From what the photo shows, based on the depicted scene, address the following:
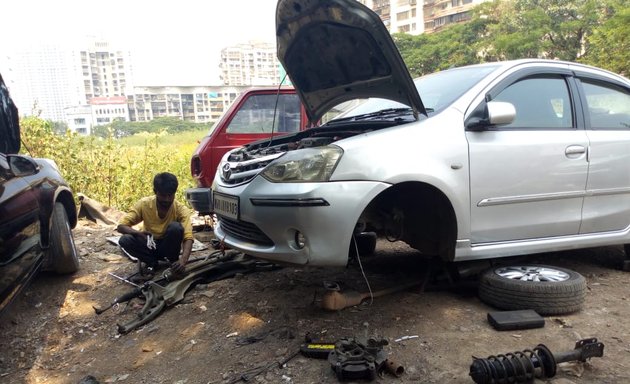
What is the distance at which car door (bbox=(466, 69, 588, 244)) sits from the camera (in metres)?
2.90

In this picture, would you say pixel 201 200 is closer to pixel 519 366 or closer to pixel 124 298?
pixel 124 298

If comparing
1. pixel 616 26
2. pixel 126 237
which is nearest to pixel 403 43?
pixel 616 26

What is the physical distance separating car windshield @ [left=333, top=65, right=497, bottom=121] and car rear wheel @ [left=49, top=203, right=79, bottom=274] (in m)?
2.67

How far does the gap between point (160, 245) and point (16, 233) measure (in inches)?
54.9

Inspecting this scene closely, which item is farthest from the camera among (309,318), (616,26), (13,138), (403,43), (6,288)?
(403,43)

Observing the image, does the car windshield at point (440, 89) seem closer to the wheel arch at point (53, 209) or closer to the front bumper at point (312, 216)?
the front bumper at point (312, 216)

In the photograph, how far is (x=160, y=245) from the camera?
4023 mm

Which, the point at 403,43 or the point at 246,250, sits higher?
the point at 403,43

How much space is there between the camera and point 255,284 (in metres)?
3.69

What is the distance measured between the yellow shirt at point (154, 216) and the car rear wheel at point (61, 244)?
600 millimetres

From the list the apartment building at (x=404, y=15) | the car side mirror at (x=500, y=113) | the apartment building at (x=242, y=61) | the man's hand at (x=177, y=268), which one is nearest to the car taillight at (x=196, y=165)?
the man's hand at (x=177, y=268)

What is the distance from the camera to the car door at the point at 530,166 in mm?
2902

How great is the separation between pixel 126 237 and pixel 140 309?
0.79 meters

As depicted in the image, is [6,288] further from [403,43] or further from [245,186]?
[403,43]
